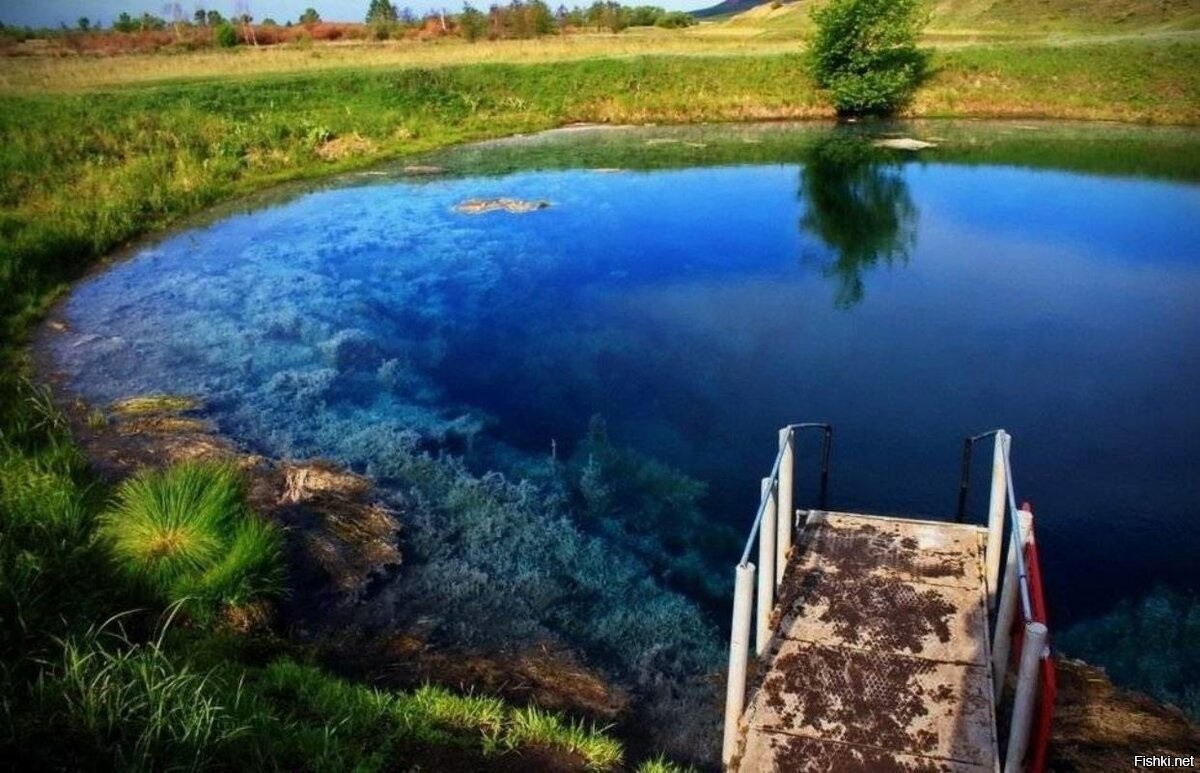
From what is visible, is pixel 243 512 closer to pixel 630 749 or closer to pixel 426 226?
pixel 630 749

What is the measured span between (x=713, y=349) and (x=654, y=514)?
5894 millimetres

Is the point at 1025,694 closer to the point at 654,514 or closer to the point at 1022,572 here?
the point at 1022,572

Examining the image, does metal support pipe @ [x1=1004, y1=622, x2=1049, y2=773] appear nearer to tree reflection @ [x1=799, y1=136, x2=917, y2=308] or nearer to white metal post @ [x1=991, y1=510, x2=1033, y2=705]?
white metal post @ [x1=991, y1=510, x2=1033, y2=705]

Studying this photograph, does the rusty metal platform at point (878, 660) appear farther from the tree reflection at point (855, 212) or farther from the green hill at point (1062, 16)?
the green hill at point (1062, 16)

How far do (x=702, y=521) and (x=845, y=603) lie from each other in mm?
3403

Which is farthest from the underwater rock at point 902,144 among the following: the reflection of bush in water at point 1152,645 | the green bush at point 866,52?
the reflection of bush in water at point 1152,645

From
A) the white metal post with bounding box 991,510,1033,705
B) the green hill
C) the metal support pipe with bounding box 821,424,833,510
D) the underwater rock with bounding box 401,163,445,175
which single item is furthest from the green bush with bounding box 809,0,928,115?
the white metal post with bounding box 991,510,1033,705

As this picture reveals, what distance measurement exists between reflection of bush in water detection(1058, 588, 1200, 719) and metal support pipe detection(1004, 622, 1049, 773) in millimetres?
3000

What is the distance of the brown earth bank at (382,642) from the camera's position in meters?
6.73

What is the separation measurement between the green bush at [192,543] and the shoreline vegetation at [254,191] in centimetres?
5

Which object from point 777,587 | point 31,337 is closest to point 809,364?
point 777,587

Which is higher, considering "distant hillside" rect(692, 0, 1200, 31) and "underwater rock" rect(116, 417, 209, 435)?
"distant hillside" rect(692, 0, 1200, 31)

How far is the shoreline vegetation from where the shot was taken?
596cm

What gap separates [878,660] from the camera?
6844 mm
